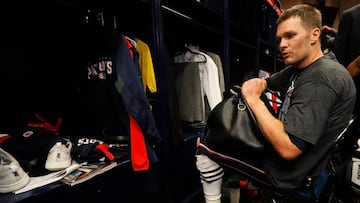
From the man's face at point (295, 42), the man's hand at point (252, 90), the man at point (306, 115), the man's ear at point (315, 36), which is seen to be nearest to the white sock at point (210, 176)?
the man at point (306, 115)

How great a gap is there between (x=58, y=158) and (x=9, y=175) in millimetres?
184

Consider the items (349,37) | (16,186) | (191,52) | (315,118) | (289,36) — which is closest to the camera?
(315,118)

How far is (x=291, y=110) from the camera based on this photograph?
0.75m

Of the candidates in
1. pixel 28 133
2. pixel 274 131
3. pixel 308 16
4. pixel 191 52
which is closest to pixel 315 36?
pixel 308 16

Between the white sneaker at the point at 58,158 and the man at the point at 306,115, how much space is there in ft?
2.65

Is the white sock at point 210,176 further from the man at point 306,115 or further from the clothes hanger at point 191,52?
the clothes hanger at point 191,52

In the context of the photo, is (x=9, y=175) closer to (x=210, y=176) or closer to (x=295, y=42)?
(x=210, y=176)

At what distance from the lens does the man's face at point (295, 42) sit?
883 millimetres

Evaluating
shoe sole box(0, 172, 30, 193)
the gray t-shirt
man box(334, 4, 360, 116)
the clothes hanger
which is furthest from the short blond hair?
shoe sole box(0, 172, 30, 193)

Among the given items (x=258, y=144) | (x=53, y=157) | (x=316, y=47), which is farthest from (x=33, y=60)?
(x=316, y=47)

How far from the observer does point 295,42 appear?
35.1 inches

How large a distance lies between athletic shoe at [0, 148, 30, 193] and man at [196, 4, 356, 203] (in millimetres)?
889

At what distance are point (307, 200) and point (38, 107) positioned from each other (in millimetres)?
1450

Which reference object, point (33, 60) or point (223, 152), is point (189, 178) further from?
point (33, 60)
